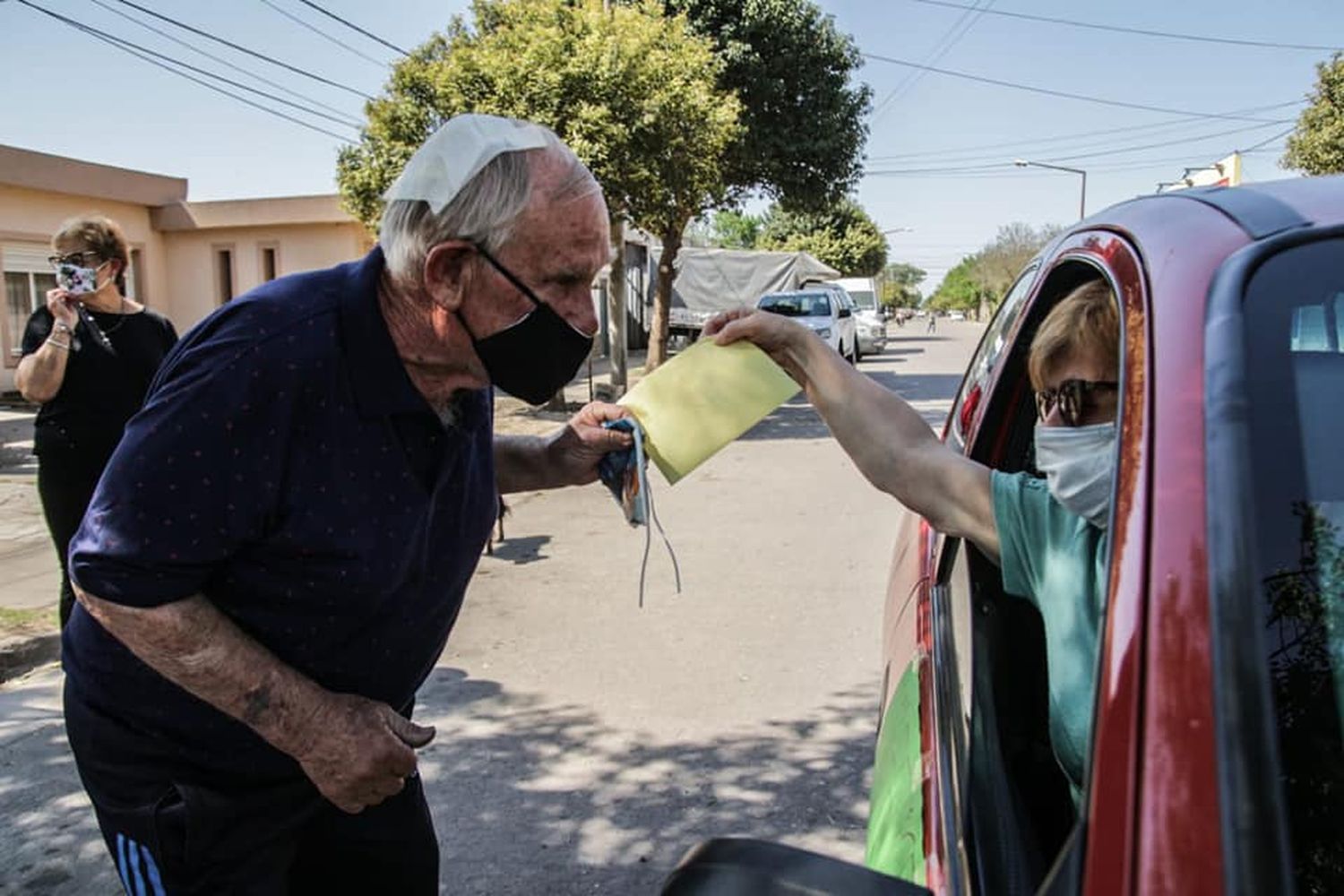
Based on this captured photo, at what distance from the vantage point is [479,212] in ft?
5.48

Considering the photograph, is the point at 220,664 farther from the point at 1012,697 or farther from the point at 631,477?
the point at 1012,697

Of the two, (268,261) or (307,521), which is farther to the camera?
(268,261)

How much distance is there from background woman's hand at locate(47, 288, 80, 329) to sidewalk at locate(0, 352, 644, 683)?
69.3 inches

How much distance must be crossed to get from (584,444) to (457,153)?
740 mm

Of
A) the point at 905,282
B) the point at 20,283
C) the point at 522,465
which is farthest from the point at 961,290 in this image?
the point at 522,465

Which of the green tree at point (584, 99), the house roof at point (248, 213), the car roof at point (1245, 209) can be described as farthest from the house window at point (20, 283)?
the car roof at point (1245, 209)

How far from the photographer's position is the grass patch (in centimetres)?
525

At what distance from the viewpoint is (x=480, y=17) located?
43.5 feet

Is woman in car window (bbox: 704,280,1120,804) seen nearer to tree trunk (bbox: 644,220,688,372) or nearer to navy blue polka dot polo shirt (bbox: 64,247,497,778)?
navy blue polka dot polo shirt (bbox: 64,247,497,778)

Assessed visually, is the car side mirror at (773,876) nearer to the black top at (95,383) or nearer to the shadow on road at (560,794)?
the shadow on road at (560,794)

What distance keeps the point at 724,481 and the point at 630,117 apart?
4181 millimetres

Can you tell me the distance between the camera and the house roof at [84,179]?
16688 mm

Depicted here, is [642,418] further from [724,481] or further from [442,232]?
[724,481]

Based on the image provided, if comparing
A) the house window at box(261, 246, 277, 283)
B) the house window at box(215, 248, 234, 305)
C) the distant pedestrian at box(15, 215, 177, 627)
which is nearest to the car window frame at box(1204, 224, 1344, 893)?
the distant pedestrian at box(15, 215, 177, 627)
